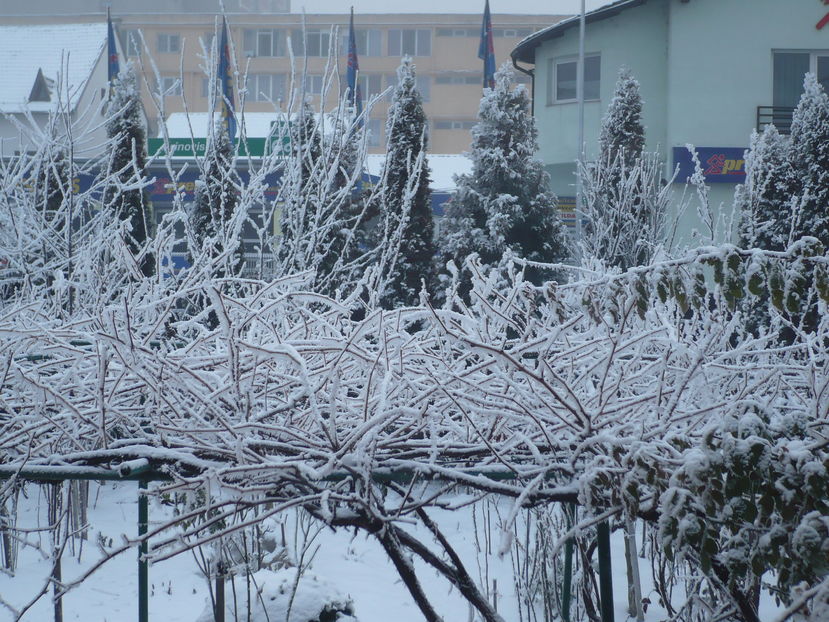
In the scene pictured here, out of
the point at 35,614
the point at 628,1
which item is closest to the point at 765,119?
the point at 628,1

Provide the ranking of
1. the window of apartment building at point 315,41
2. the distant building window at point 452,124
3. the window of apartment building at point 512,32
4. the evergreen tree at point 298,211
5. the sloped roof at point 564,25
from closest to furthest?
the evergreen tree at point 298,211, the sloped roof at point 564,25, the window of apartment building at point 315,41, the distant building window at point 452,124, the window of apartment building at point 512,32

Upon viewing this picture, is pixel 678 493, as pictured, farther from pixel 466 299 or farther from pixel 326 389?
pixel 466 299

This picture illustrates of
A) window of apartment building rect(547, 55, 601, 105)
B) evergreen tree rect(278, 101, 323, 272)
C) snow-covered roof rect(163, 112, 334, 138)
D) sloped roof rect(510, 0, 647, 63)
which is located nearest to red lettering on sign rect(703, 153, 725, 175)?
window of apartment building rect(547, 55, 601, 105)

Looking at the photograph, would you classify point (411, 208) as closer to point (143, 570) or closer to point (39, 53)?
point (143, 570)

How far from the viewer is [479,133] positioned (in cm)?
1559

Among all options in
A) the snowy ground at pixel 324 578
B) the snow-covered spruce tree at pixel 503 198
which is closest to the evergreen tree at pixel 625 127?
the snow-covered spruce tree at pixel 503 198

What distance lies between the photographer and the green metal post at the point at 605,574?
1988mm

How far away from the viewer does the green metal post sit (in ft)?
6.52

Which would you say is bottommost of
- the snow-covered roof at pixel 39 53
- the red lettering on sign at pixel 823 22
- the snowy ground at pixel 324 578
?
the snowy ground at pixel 324 578

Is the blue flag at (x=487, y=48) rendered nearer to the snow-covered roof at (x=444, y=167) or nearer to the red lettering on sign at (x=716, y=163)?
the snow-covered roof at (x=444, y=167)

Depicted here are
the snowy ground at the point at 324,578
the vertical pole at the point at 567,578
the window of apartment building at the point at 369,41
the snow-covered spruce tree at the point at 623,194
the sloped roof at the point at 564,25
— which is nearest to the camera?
the vertical pole at the point at 567,578

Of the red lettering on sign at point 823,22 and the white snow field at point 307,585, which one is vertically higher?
the red lettering on sign at point 823,22

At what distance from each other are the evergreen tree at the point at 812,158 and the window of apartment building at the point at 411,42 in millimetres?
46950

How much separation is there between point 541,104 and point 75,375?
75.4 ft
